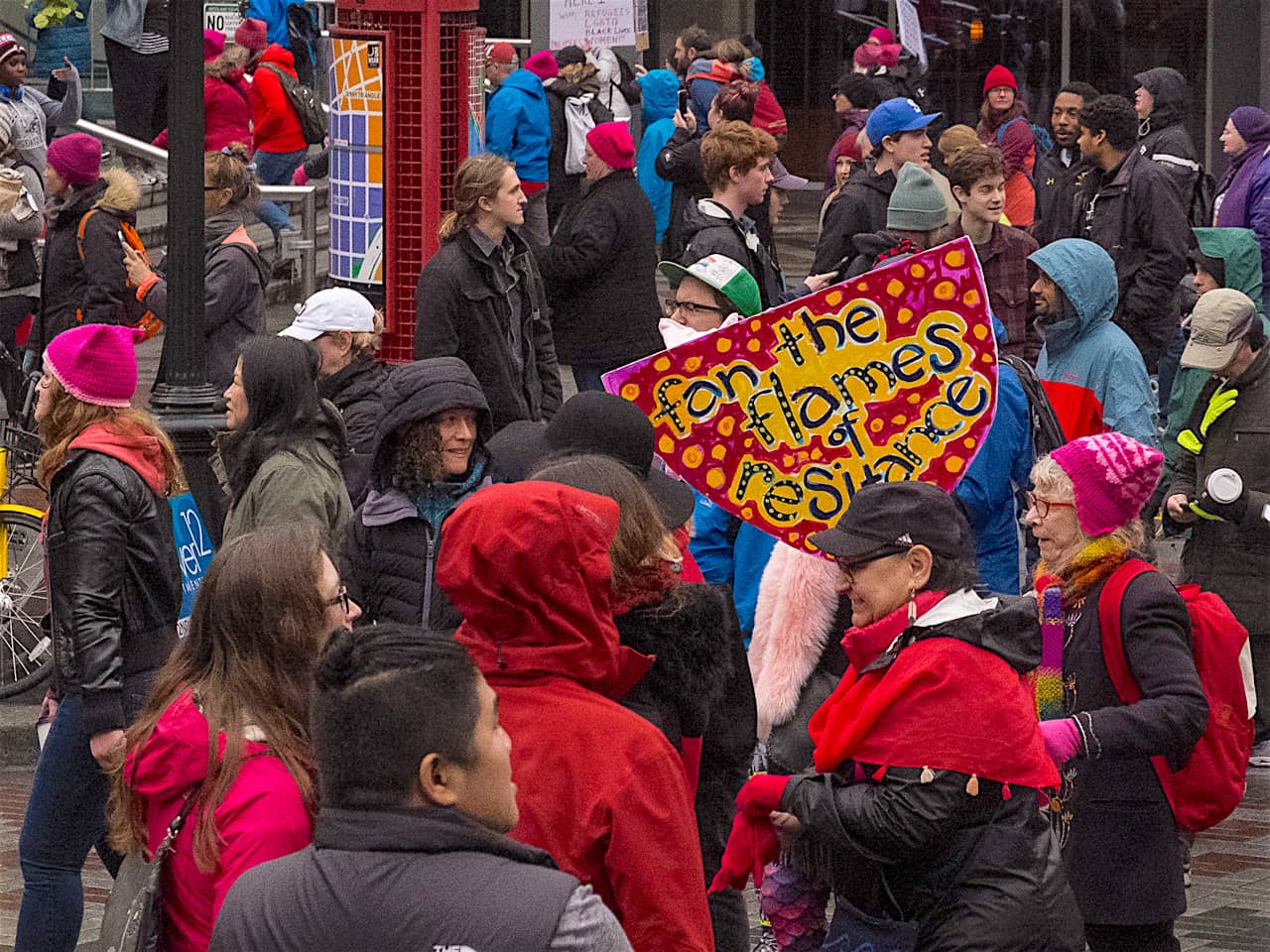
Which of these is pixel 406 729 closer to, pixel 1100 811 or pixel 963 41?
pixel 1100 811

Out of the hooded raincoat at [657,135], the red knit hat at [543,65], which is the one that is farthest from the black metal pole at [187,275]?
the red knit hat at [543,65]

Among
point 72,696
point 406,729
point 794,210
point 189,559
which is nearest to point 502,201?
point 189,559

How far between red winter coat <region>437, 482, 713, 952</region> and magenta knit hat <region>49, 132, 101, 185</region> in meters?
7.33

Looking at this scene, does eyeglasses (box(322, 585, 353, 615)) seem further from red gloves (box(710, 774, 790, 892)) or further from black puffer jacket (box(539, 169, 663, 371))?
black puffer jacket (box(539, 169, 663, 371))

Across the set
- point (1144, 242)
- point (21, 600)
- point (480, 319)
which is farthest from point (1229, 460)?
point (21, 600)

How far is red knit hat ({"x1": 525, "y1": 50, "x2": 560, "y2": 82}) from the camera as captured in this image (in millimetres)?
15594

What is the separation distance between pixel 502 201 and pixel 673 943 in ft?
17.9

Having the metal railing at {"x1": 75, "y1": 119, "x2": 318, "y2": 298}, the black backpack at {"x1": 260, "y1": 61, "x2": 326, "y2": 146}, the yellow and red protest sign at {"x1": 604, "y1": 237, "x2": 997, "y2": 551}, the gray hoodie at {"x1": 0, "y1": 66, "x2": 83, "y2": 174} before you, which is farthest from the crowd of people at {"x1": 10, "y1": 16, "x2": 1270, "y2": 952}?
the black backpack at {"x1": 260, "y1": 61, "x2": 326, "y2": 146}

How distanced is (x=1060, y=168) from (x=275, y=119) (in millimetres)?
6000

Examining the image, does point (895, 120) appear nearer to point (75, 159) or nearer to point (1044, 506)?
point (75, 159)

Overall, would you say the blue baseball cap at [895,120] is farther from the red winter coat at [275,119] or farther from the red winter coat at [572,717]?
the red winter coat at [572,717]

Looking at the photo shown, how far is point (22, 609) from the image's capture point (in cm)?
901

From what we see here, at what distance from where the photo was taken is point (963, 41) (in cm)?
2544

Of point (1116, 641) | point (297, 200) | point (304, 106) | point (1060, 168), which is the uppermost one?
point (304, 106)
